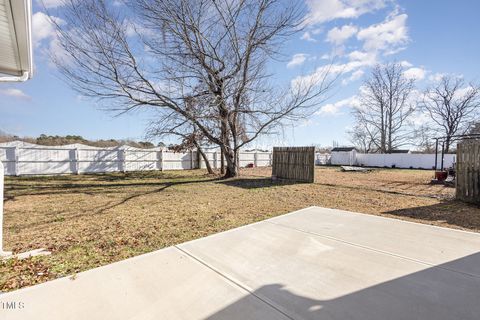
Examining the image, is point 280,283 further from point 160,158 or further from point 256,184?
point 160,158

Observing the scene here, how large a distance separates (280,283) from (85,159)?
623 inches

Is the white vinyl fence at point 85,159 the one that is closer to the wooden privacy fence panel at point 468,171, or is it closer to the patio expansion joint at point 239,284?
the patio expansion joint at point 239,284

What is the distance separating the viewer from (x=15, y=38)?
299cm

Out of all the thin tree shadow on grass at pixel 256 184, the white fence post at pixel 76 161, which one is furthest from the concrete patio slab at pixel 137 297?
the white fence post at pixel 76 161

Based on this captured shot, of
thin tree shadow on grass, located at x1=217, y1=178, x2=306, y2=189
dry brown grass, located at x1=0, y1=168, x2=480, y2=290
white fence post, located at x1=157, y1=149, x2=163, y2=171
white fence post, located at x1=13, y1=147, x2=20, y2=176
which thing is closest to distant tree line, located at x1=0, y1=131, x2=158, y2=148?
white fence post, located at x1=157, y1=149, x2=163, y2=171

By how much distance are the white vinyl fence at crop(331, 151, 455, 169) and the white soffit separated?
26691 millimetres

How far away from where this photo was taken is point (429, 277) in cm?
226

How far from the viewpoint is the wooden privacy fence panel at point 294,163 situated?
10188mm

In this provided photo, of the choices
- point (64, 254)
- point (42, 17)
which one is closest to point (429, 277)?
point (64, 254)

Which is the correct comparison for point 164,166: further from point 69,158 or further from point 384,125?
point 384,125

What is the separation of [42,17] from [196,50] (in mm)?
5178

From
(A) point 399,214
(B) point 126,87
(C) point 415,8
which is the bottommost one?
(A) point 399,214

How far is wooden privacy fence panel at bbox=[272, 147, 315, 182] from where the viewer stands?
1019cm

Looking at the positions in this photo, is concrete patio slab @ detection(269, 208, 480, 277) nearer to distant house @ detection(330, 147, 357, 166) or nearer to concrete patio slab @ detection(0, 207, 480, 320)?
concrete patio slab @ detection(0, 207, 480, 320)
